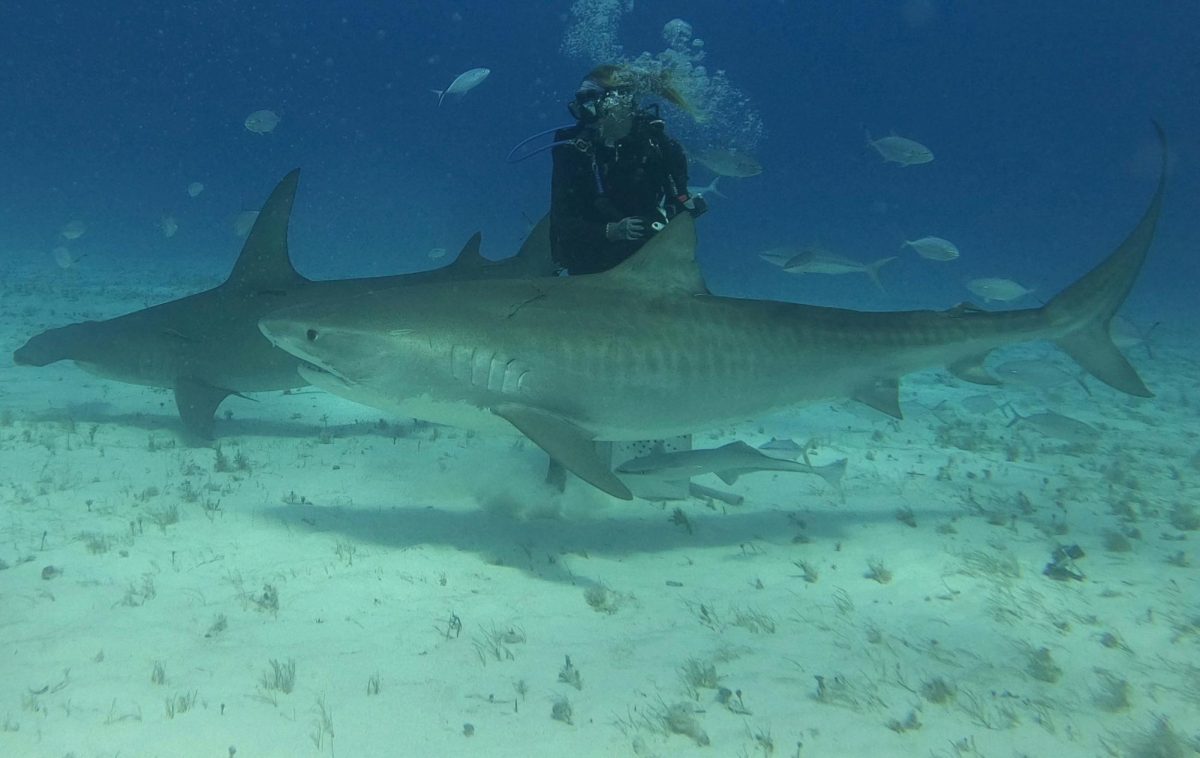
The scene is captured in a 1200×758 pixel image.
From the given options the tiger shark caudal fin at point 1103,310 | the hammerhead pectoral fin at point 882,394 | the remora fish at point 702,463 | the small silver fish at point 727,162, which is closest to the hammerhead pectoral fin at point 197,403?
→ the remora fish at point 702,463

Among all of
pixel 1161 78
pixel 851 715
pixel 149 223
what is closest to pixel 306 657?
pixel 851 715

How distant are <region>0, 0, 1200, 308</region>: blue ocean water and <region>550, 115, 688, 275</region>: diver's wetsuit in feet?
227

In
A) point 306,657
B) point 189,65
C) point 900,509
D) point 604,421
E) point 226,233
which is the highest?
point 189,65

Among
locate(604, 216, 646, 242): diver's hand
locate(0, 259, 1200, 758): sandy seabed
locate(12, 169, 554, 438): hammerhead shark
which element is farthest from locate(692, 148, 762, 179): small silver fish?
locate(604, 216, 646, 242): diver's hand

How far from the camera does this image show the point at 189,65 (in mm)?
156500

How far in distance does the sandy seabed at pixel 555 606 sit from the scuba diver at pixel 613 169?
242 centimetres

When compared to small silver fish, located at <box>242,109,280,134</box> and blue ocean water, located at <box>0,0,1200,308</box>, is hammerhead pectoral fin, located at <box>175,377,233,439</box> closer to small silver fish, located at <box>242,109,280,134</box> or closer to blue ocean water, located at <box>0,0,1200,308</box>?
small silver fish, located at <box>242,109,280,134</box>

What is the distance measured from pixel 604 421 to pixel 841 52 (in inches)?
7213

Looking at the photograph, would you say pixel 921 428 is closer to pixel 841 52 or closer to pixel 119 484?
pixel 119 484

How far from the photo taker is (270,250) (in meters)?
7.87

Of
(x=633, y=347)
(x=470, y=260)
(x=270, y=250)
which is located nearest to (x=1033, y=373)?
(x=633, y=347)

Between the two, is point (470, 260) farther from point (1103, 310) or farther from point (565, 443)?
point (1103, 310)

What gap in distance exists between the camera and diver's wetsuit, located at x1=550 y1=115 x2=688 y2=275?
6027 millimetres

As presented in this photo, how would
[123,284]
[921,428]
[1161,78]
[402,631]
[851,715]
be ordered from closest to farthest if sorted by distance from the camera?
1. [851,715]
2. [402,631]
3. [921,428]
4. [123,284]
5. [1161,78]
